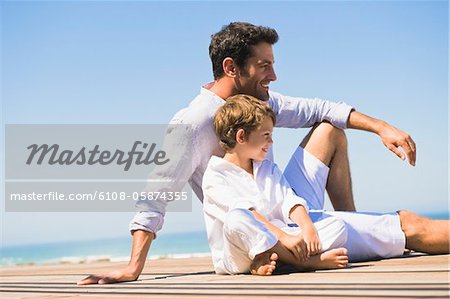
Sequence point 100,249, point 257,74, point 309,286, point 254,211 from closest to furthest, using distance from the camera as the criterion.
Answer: point 309,286 < point 254,211 < point 257,74 < point 100,249

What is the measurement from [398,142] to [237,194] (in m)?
0.80

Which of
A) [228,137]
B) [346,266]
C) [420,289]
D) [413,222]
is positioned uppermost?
[228,137]

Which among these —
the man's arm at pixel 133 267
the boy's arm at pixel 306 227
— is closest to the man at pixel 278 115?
the man's arm at pixel 133 267

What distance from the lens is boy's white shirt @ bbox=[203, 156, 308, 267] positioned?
2.77 metres

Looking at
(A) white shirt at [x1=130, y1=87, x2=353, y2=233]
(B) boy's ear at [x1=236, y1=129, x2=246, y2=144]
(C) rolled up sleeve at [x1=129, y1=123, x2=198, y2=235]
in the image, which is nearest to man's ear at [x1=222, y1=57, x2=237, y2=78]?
(A) white shirt at [x1=130, y1=87, x2=353, y2=233]

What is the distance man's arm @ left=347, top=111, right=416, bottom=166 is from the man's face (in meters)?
0.45

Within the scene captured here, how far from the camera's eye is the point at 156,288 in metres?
2.42

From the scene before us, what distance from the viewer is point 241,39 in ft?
10.7

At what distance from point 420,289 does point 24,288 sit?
181 centimetres

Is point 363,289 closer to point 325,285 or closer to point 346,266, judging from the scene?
point 325,285

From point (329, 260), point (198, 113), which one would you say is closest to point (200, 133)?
point (198, 113)

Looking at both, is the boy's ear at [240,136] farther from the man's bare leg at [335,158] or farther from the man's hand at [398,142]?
the man's hand at [398,142]

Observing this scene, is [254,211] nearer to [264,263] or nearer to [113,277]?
[264,263]

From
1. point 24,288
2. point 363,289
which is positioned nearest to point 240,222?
point 363,289
